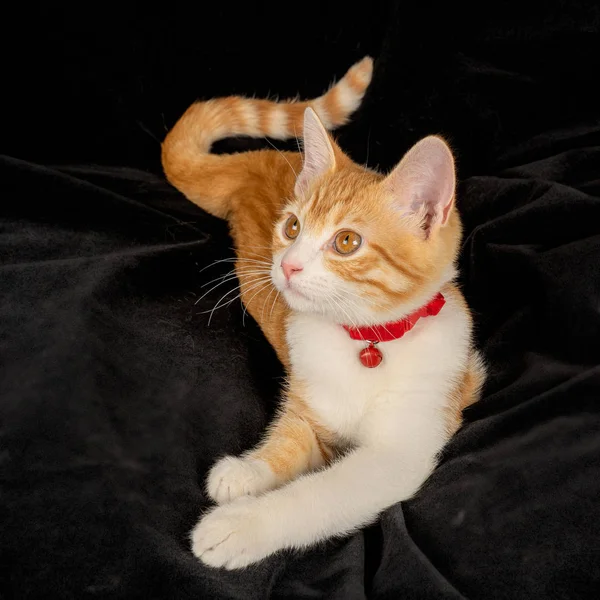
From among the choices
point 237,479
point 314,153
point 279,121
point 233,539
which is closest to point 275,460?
point 237,479

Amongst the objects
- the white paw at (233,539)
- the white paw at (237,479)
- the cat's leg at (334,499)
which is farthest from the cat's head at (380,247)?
the white paw at (233,539)

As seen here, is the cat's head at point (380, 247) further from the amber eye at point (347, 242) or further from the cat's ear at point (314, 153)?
the cat's ear at point (314, 153)

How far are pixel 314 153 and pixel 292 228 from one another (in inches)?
10.9

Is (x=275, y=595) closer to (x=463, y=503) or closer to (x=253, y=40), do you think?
(x=463, y=503)

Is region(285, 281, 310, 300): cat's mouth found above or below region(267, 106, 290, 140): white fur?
below

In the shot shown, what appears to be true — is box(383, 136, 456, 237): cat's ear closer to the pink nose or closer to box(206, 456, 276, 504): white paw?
the pink nose

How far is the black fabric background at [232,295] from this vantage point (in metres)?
1.11

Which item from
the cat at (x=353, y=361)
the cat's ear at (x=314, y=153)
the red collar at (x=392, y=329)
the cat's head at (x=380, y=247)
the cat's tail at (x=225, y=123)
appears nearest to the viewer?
the cat at (x=353, y=361)

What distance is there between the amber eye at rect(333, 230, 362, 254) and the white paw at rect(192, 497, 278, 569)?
616 mm

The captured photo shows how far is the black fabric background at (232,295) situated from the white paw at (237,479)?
Answer: 0.18ft

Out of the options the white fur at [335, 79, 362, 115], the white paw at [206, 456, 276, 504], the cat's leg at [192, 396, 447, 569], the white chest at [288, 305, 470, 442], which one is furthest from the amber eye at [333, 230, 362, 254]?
the white fur at [335, 79, 362, 115]

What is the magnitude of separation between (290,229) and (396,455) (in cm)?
64

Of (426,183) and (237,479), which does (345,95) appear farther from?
(237,479)

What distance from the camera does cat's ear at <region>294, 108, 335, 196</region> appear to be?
5.17 ft
